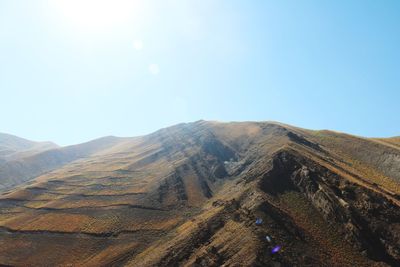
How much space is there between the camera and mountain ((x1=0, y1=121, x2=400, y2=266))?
36.4m

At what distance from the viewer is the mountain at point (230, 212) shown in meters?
36.4

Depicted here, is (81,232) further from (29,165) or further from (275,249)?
(29,165)

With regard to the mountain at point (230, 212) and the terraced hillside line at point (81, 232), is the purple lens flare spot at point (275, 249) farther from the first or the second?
the terraced hillside line at point (81, 232)

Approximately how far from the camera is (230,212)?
151ft

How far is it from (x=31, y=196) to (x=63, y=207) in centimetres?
1749

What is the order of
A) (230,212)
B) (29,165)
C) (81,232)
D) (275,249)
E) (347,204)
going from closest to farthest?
(275,249), (347,204), (230,212), (81,232), (29,165)

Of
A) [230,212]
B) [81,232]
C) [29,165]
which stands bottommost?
[81,232]

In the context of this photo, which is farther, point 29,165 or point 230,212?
point 29,165

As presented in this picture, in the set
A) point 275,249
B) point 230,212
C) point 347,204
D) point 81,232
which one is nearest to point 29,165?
point 81,232

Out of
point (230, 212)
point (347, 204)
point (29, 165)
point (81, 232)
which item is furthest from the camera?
point (29, 165)

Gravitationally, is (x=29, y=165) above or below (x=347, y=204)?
above

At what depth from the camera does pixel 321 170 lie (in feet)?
168

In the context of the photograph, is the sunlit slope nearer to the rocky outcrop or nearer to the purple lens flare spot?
the rocky outcrop

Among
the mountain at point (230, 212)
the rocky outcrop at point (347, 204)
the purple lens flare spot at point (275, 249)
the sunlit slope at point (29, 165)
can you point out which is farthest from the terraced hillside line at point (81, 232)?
the sunlit slope at point (29, 165)
